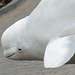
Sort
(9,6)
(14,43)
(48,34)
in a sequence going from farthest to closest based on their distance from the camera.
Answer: (9,6) < (14,43) < (48,34)

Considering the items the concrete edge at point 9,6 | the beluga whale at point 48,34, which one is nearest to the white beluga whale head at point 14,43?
the beluga whale at point 48,34

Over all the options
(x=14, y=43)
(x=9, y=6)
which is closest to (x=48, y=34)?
(x=14, y=43)

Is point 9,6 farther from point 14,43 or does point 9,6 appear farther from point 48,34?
point 48,34

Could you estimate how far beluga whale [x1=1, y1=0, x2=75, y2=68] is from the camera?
1609 millimetres

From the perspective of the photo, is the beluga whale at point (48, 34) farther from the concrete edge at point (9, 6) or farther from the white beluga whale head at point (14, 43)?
the concrete edge at point (9, 6)

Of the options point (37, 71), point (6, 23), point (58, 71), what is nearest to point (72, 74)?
point (58, 71)

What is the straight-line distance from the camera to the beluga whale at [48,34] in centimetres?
161

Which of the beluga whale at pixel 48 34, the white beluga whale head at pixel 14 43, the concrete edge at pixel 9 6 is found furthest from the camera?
the concrete edge at pixel 9 6

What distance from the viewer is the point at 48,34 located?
5.90 feet

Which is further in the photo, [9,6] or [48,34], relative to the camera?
[9,6]

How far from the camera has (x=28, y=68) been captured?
467 cm

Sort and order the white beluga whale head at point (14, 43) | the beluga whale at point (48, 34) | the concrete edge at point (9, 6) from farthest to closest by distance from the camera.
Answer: the concrete edge at point (9, 6) → the white beluga whale head at point (14, 43) → the beluga whale at point (48, 34)

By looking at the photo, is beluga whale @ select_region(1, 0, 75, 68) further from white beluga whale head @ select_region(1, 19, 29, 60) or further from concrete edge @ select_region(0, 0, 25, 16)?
concrete edge @ select_region(0, 0, 25, 16)

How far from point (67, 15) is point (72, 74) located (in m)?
2.46
